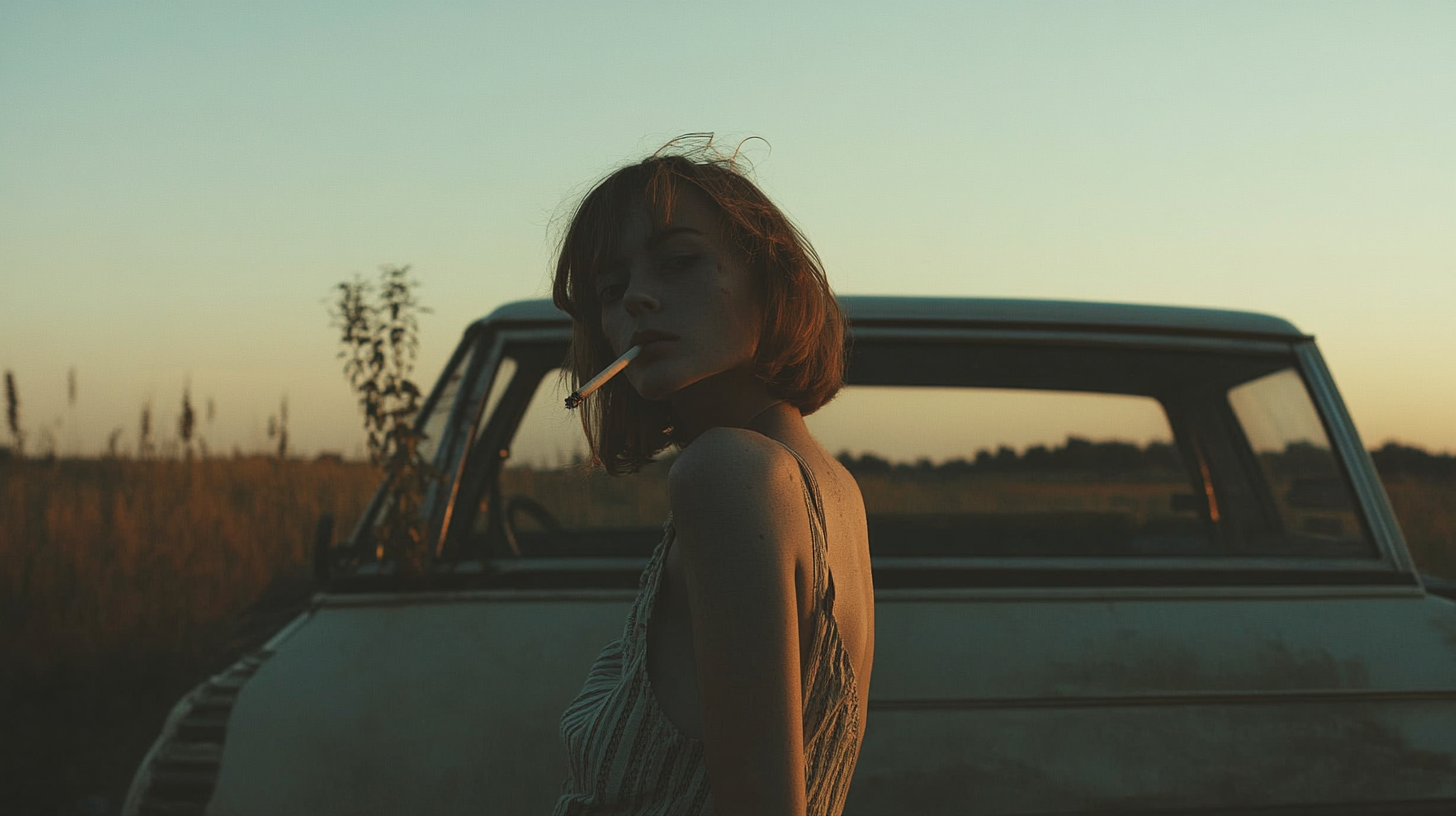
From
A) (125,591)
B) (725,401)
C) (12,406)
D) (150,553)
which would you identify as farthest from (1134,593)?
(12,406)

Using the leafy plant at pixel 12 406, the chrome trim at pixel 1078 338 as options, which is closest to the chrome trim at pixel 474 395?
the chrome trim at pixel 1078 338

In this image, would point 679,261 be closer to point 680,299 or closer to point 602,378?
point 680,299

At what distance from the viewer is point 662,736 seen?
1010 mm

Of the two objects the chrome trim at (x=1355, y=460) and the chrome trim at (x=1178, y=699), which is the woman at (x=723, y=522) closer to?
the chrome trim at (x=1178, y=699)

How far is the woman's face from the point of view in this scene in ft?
3.56

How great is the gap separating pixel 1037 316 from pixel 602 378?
193cm

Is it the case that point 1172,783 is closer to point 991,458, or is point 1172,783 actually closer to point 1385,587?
→ point 1385,587

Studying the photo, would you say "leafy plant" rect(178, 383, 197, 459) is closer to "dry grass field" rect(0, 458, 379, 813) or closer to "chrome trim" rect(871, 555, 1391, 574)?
"dry grass field" rect(0, 458, 379, 813)

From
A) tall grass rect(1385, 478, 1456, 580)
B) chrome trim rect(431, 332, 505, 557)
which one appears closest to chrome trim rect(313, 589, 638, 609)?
chrome trim rect(431, 332, 505, 557)

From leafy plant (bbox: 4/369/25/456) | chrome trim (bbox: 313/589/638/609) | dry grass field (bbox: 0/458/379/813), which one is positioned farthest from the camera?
leafy plant (bbox: 4/369/25/456)

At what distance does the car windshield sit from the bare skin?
1.46 m

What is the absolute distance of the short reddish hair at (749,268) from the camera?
1.17 meters

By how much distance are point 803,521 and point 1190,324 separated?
2.11m

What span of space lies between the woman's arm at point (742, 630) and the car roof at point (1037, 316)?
5.70ft
